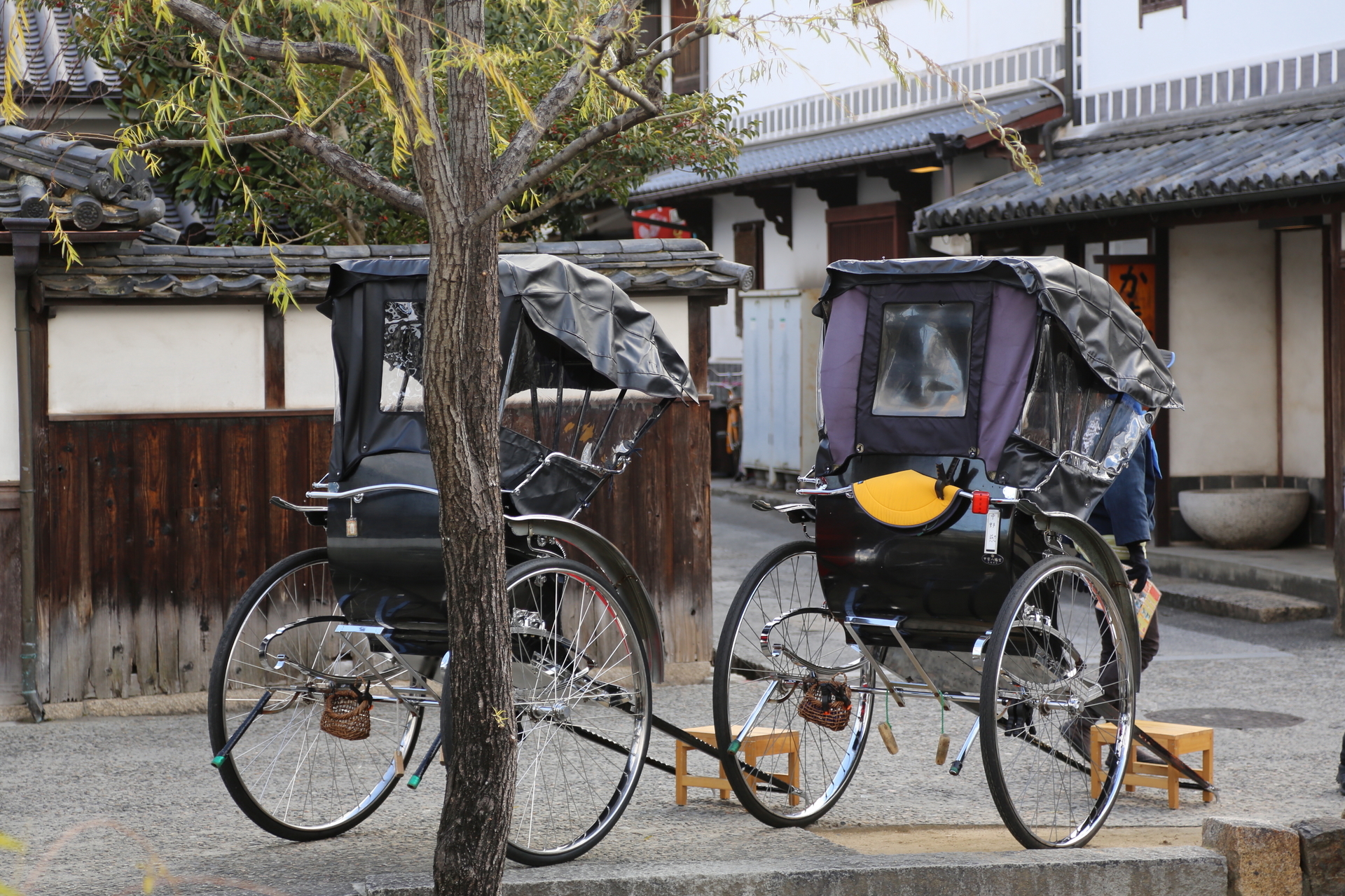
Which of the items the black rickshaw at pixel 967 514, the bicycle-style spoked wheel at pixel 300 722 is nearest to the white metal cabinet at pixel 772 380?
the bicycle-style spoked wheel at pixel 300 722

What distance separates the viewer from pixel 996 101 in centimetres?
1549

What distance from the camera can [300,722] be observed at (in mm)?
6645

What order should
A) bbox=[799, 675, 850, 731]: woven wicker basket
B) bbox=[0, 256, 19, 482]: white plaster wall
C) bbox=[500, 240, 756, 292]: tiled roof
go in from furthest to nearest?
bbox=[500, 240, 756, 292]: tiled roof < bbox=[0, 256, 19, 482]: white plaster wall < bbox=[799, 675, 850, 731]: woven wicker basket

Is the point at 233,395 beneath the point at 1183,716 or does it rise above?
above

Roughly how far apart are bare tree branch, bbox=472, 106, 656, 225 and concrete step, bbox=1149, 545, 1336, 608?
27.8ft

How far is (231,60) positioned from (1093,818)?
4.78m

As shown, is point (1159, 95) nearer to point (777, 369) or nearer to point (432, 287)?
point (777, 369)

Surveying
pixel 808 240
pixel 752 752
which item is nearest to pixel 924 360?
pixel 752 752

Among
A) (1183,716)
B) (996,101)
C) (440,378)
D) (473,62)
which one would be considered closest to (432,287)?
(440,378)

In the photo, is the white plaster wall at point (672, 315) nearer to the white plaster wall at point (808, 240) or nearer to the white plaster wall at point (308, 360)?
the white plaster wall at point (308, 360)

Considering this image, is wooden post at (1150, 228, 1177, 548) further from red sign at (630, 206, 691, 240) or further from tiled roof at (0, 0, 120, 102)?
tiled roof at (0, 0, 120, 102)

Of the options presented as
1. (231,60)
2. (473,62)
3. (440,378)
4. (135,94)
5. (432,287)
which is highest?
(135,94)

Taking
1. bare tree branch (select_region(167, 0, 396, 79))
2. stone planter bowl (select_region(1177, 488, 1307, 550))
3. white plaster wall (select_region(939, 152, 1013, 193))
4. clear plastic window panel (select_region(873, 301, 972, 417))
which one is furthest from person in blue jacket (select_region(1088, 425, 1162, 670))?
white plaster wall (select_region(939, 152, 1013, 193))

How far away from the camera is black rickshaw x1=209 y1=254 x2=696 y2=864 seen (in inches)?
202
